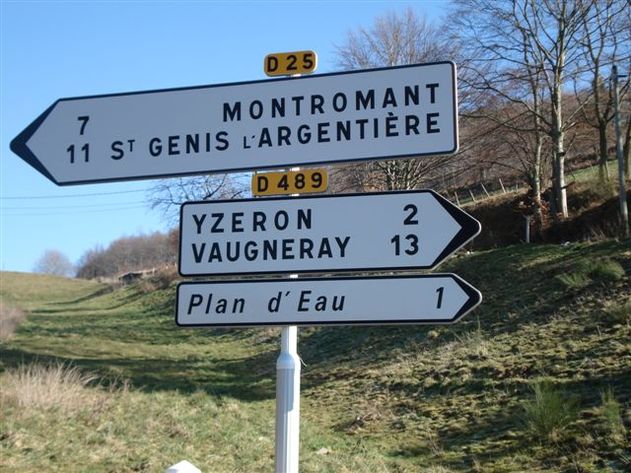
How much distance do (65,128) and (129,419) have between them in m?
6.43

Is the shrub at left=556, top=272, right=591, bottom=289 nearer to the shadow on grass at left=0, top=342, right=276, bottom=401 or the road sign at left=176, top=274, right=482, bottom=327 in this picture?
the shadow on grass at left=0, top=342, right=276, bottom=401

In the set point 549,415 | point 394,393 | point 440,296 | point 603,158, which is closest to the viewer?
point 440,296

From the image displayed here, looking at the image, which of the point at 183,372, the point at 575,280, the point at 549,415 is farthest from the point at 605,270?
the point at 183,372

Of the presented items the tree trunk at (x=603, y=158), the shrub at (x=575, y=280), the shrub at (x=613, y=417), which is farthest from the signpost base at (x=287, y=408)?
the tree trunk at (x=603, y=158)

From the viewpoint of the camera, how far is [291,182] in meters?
3.47

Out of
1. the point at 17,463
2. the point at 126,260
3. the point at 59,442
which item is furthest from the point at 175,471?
the point at 126,260

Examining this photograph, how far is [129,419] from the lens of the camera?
924 cm

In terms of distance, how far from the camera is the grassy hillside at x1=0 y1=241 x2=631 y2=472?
314 inches

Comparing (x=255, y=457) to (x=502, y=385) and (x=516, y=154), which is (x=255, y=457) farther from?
(x=516, y=154)

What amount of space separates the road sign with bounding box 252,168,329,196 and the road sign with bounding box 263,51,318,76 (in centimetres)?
56

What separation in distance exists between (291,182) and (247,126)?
1.29 feet

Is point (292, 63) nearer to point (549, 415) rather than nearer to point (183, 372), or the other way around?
point (549, 415)

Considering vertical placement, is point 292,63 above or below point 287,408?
above

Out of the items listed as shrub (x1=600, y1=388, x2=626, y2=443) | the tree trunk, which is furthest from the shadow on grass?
the tree trunk
